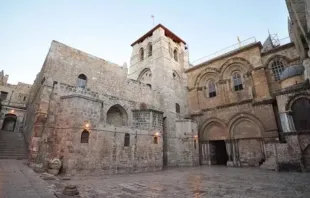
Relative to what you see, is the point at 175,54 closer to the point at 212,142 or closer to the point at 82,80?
the point at 212,142

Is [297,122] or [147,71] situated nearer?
[297,122]

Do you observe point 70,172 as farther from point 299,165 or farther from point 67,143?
point 299,165

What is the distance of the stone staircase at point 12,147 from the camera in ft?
40.6

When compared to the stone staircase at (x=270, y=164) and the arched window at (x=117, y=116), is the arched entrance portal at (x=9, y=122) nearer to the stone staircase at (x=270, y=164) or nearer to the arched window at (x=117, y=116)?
the arched window at (x=117, y=116)

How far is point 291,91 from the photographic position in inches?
517

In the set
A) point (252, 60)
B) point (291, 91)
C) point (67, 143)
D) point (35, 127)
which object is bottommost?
point (67, 143)

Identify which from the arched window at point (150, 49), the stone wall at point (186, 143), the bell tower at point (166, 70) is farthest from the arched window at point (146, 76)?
the stone wall at point (186, 143)

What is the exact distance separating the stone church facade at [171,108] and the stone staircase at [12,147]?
1.01 metres

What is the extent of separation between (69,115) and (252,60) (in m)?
17.6

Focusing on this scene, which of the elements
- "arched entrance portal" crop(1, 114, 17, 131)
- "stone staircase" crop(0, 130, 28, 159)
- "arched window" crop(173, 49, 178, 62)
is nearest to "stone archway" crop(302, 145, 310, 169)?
"arched window" crop(173, 49, 178, 62)

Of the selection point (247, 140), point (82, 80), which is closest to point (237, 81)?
point (247, 140)

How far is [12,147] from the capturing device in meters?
13.5

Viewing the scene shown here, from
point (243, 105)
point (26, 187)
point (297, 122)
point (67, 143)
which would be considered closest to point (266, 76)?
point (243, 105)

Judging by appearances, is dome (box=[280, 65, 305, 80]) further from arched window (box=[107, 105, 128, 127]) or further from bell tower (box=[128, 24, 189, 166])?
arched window (box=[107, 105, 128, 127])
